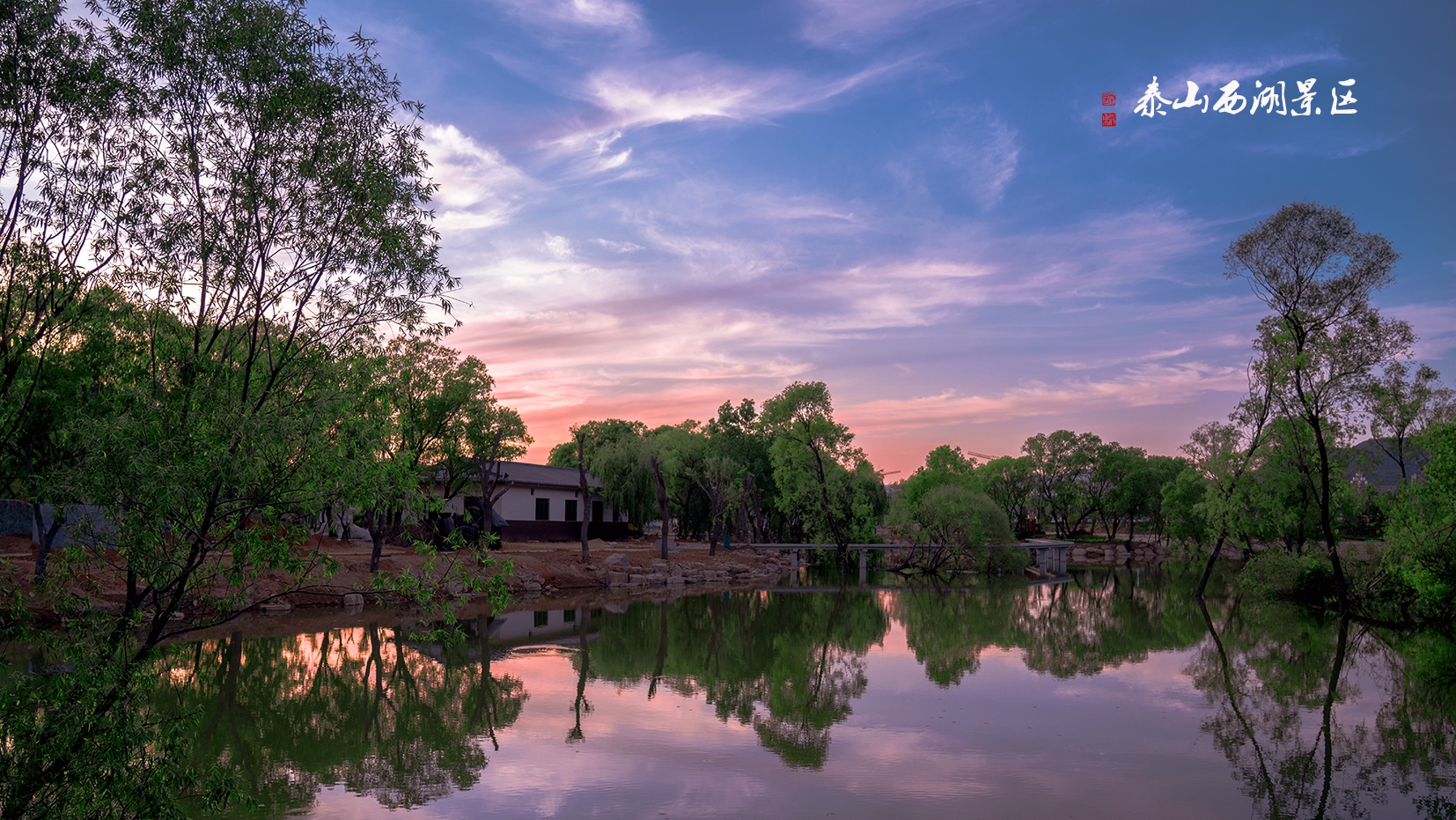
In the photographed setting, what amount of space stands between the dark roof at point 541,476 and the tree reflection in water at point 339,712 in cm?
2496

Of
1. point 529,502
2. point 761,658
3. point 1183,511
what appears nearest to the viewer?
point 761,658

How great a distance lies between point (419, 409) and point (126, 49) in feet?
104

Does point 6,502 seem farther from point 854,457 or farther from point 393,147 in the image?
point 854,457

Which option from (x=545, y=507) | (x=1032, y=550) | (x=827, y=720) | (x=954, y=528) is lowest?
(x=827, y=720)

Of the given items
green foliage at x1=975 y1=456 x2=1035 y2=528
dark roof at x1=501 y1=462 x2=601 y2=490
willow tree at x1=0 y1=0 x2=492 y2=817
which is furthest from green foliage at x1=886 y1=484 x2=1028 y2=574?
willow tree at x1=0 y1=0 x2=492 y2=817

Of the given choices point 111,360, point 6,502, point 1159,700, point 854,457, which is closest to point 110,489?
point 111,360

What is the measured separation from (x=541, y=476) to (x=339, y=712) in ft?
124

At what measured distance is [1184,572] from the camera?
54.3 metres

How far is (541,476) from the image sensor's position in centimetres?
5156

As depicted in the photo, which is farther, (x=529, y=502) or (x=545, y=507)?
(x=545, y=507)

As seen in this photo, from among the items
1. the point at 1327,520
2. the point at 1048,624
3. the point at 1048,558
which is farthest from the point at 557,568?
the point at 1048,558

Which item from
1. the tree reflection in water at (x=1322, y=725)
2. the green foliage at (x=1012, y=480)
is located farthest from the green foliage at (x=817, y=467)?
the green foliage at (x=1012, y=480)

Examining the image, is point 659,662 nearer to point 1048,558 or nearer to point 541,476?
point 541,476

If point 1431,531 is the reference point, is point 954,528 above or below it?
below
